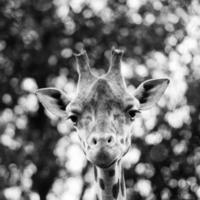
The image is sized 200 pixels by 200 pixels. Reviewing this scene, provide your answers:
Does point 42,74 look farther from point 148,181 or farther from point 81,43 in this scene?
point 148,181

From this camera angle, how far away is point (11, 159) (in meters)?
18.0

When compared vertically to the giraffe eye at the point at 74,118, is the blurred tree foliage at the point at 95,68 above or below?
below

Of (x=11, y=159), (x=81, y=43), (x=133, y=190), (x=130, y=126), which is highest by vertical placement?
(x=130, y=126)

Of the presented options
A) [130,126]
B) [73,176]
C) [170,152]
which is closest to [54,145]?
[73,176]

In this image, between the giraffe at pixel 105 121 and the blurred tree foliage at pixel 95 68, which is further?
the blurred tree foliage at pixel 95 68

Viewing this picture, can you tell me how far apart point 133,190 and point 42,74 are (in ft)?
16.9

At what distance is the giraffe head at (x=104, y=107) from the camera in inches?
221

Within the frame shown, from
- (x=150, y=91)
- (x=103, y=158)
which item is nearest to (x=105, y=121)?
(x=103, y=158)

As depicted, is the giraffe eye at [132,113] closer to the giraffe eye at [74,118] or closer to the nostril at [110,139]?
the giraffe eye at [74,118]

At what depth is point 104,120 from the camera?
585 cm

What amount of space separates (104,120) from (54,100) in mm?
1362

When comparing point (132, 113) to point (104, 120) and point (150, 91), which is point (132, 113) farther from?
point (150, 91)

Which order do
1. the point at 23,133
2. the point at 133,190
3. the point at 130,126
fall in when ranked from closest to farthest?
the point at 130,126 < the point at 133,190 < the point at 23,133

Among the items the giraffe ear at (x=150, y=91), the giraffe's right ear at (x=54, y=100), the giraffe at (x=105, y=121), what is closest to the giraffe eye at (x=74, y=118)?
the giraffe at (x=105, y=121)
